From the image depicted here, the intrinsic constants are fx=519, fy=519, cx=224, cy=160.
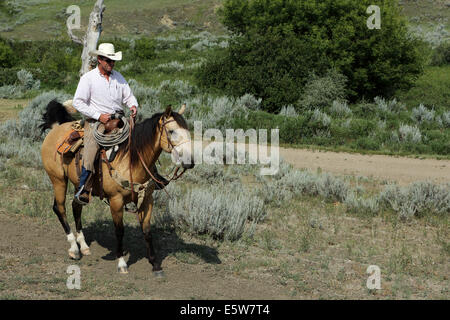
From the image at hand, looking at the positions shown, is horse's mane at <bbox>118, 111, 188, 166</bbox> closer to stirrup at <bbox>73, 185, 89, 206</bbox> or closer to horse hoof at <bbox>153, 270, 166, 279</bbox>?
stirrup at <bbox>73, 185, 89, 206</bbox>

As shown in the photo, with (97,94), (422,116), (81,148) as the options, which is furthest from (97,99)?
(422,116)

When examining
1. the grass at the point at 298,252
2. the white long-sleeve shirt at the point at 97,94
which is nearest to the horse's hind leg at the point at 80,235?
the grass at the point at 298,252

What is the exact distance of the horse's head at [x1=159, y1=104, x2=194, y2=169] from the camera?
5.95 meters

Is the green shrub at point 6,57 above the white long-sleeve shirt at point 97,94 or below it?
above

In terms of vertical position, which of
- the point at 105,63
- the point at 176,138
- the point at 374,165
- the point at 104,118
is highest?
the point at 105,63

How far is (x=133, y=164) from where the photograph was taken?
6.82 metres

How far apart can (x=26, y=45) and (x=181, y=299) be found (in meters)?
31.6

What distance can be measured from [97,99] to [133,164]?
3.50 feet

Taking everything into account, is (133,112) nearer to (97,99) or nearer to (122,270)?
(97,99)

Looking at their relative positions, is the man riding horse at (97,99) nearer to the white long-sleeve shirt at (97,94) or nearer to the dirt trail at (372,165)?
the white long-sleeve shirt at (97,94)

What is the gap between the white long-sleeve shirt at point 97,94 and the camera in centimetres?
698
